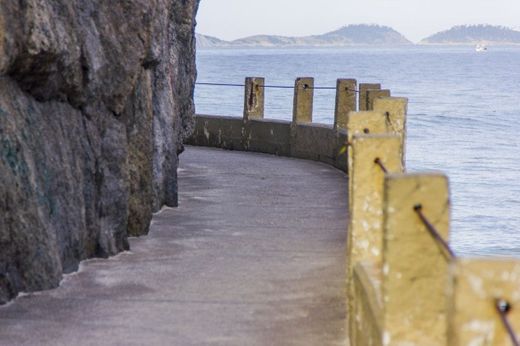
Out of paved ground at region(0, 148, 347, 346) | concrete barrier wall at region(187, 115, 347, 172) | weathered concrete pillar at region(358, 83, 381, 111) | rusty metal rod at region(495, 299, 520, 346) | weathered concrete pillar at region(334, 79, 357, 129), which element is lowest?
concrete barrier wall at region(187, 115, 347, 172)

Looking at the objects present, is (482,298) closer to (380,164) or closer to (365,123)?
(380,164)

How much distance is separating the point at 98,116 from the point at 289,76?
450 feet

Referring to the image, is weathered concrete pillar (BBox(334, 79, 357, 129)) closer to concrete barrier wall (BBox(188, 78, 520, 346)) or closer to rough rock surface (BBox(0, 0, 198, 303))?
rough rock surface (BBox(0, 0, 198, 303))

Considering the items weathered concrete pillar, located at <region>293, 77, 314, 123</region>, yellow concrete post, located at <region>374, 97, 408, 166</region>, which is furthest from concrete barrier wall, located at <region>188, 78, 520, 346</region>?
weathered concrete pillar, located at <region>293, 77, 314, 123</region>

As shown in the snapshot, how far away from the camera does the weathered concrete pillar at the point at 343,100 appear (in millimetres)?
22531

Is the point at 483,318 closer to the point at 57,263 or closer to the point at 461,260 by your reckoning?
the point at 461,260

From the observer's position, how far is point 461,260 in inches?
177

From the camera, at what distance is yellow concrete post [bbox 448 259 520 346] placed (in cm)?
452

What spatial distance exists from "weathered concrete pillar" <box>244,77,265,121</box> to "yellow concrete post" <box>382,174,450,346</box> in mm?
19393

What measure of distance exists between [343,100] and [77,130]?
10504 mm

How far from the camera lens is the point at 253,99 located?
26.0 meters

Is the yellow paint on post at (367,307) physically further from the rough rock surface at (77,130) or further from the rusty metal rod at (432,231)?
the rough rock surface at (77,130)

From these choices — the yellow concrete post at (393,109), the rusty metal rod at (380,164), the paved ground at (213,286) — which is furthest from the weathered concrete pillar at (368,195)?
the yellow concrete post at (393,109)

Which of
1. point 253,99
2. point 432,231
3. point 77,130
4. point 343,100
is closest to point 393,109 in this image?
point 77,130
